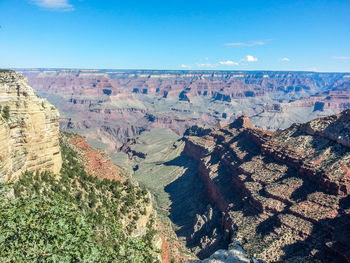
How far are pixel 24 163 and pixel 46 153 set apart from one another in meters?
2.66

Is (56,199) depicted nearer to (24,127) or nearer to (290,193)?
(24,127)

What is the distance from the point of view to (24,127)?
27422mm

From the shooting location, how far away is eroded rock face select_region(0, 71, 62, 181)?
85.5 ft

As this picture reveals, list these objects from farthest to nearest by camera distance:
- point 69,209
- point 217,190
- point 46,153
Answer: point 217,190, point 46,153, point 69,209

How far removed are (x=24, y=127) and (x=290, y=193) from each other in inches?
1743

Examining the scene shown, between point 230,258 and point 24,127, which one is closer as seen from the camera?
point 24,127

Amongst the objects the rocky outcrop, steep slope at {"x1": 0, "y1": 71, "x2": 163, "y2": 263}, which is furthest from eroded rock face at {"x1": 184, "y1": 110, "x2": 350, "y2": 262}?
steep slope at {"x1": 0, "y1": 71, "x2": 163, "y2": 263}

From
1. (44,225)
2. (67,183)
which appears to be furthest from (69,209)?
(67,183)

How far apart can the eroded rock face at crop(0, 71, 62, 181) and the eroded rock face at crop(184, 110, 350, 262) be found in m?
32.6

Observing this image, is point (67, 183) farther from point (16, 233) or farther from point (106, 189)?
point (16, 233)

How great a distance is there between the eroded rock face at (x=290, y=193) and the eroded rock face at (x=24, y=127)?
32638 mm

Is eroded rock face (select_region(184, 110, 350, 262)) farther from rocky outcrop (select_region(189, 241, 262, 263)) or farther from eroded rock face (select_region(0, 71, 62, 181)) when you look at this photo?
eroded rock face (select_region(0, 71, 62, 181))

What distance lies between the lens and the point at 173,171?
106625mm

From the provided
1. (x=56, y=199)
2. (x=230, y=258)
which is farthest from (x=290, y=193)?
(x=56, y=199)
